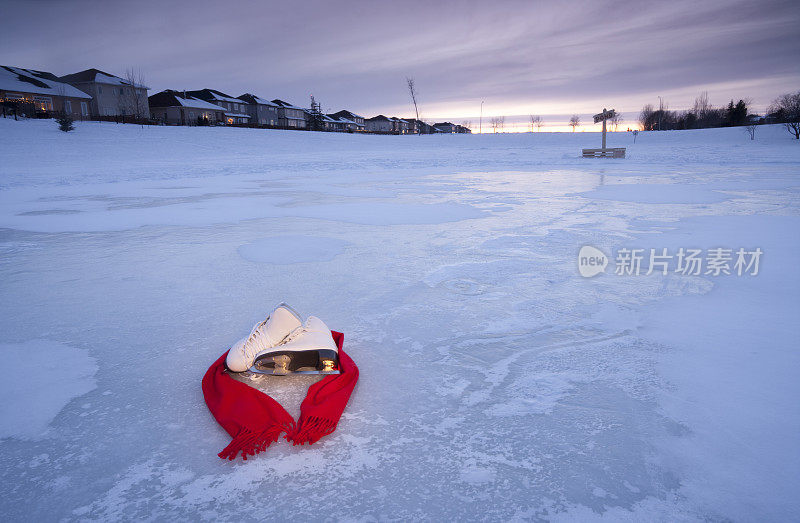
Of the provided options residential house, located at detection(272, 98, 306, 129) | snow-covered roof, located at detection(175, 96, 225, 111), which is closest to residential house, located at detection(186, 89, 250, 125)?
snow-covered roof, located at detection(175, 96, 225, 111)

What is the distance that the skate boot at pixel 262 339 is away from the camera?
7.99 ft

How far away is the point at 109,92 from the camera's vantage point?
49.7 m

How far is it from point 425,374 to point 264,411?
89 centimetres

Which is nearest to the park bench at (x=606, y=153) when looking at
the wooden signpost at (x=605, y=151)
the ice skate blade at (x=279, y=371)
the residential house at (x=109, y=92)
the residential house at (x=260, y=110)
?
the wooden signpost at (x=605, y=151)

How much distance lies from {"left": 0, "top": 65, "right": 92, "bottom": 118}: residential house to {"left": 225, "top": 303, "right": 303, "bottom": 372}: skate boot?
4727cm

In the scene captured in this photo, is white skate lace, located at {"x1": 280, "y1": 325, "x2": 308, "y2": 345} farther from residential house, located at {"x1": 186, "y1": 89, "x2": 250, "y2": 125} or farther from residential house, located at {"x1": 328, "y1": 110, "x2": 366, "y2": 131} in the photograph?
residential house, located at {"x1": 328, "y1": 110, "x2": 366, "y2": 131}

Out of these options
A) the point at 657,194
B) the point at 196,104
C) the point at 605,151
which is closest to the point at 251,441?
the point at 657,194

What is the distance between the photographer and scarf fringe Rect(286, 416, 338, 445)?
193 centimetres

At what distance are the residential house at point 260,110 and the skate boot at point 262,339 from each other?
7453cm

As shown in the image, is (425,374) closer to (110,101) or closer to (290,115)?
(110,101)

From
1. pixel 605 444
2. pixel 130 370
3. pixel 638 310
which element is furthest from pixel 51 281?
pixel 638 310

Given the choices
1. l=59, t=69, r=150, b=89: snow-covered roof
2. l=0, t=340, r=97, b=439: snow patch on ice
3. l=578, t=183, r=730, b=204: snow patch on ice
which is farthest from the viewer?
l=59, t=69, r=150, b=89: snow-covered roof

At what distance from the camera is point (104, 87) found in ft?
161

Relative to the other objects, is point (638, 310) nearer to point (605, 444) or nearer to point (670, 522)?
point (605, 444)
